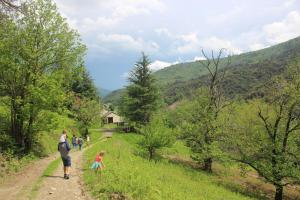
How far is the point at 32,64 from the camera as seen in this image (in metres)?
22.2

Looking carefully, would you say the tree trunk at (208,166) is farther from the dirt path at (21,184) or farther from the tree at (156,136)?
the dirt path at (21,184)

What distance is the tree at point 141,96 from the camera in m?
52.4

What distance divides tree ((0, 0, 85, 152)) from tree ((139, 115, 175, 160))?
9.73 metres

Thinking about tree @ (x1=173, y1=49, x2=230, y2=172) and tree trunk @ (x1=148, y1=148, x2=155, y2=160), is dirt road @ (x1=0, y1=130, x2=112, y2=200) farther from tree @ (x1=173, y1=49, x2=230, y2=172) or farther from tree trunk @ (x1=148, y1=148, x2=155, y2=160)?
tree @ (x1=173, y1=49, x2=230, y2=172)

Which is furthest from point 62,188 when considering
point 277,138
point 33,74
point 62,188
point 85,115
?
point 85,115

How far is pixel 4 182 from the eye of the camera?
1494 centimetres

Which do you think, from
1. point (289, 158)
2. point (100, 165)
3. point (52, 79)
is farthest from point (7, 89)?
point (289, 158)

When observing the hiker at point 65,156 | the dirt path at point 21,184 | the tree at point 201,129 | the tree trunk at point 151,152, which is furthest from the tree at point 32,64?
the tree at point 201,129

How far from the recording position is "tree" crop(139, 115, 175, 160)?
29484 millimetres

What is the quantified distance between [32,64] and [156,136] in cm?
1284

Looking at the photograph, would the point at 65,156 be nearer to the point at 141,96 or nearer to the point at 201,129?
the point at 201,129

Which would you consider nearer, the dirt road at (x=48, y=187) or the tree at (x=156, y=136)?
the dirt road at (x=48, y=187)

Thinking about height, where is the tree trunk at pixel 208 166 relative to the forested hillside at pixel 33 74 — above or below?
below

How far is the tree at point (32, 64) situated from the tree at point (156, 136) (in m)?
9.73
